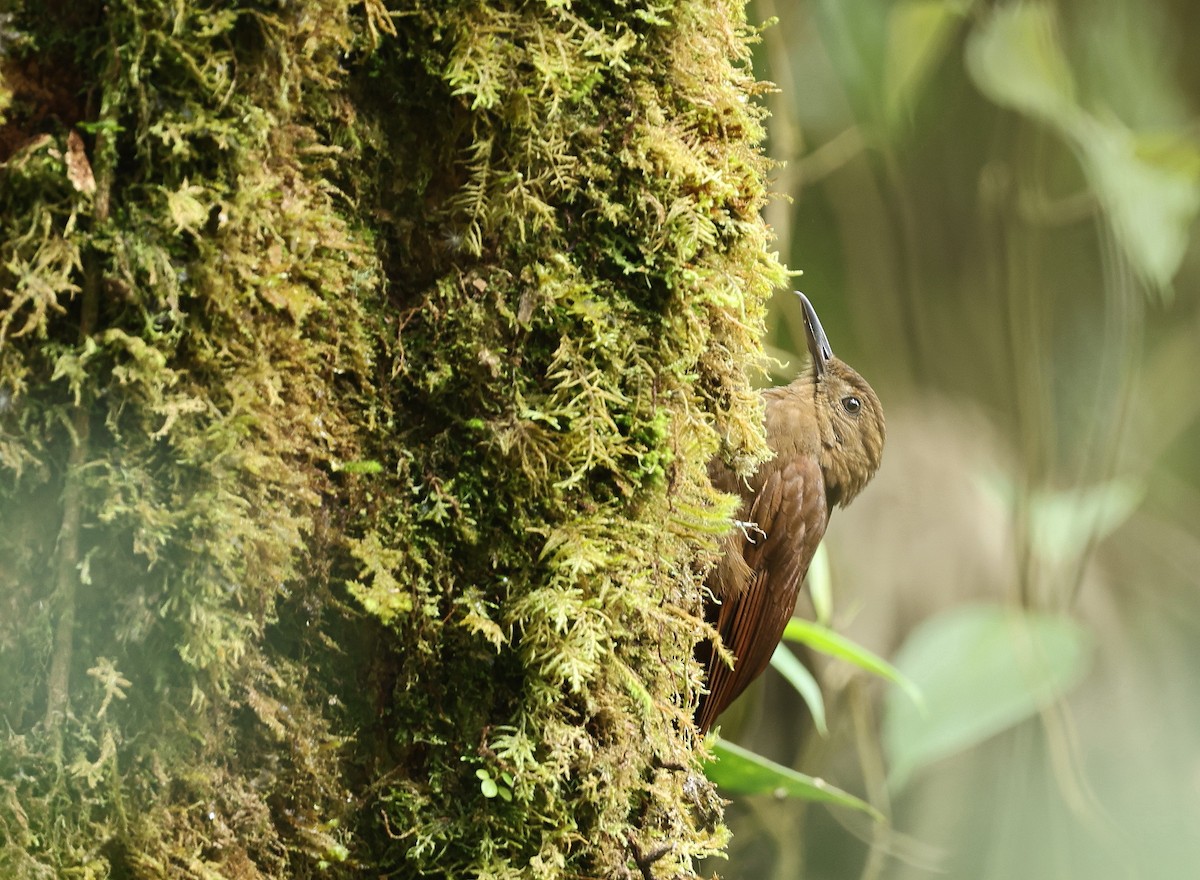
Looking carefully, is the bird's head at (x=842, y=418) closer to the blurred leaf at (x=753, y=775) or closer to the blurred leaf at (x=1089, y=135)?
the blurred leaf at (x=753, y=775)

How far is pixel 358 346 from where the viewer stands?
0.86 metres

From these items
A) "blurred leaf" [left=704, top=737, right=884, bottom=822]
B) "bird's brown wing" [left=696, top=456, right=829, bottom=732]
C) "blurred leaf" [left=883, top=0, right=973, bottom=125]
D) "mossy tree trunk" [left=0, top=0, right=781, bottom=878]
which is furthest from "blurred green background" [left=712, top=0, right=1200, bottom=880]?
"mossy tree trunk" [left=0, top=0, right=781, bottom=878]

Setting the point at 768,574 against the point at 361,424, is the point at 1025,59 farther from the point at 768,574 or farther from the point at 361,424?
the point at 361,424

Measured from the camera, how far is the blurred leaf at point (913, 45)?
305cm

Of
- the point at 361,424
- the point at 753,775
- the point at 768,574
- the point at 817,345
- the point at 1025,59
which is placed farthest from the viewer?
the point at 1025,59

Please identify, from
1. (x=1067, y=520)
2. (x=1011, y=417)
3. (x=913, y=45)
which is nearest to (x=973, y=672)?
(x=1067, y=520)

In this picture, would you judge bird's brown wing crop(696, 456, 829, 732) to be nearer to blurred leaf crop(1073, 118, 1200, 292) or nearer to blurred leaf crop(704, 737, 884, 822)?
blurred leaf crop(704, 737, 884, 822)

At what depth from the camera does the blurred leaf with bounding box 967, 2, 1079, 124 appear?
3227mm

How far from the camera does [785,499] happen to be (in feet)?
6.18

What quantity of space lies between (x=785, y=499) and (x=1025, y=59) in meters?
2.22

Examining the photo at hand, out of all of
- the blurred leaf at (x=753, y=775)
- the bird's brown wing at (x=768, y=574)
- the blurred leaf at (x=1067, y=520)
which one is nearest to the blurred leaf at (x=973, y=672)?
the blurred leaf at (x=1067, y=520)

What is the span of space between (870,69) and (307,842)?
2999 mm

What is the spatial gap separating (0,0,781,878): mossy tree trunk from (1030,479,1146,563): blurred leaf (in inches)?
104

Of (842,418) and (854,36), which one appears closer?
(842,418)
